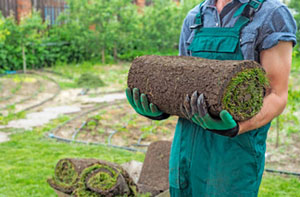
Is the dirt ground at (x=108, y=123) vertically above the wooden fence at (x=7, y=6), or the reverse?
the wooden fence at (x=7, y=6)

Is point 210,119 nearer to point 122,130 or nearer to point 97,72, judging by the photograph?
point 122,130

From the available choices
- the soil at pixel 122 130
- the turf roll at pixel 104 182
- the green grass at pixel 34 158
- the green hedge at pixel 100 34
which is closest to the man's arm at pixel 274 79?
the turf roll at pixel 104 182

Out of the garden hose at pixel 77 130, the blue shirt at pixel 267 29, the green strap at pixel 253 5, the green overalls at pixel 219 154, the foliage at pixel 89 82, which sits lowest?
the foliage at pixel 89 82

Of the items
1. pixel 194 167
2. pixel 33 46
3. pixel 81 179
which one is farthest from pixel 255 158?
pixel 33 46

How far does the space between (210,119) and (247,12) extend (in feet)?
1.88

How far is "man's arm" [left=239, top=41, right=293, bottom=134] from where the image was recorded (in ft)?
6.25

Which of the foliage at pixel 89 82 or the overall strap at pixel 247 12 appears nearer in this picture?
the overall strap at pixel 247 12

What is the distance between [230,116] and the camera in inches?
70.3

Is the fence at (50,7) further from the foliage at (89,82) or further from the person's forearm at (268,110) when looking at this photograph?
the person's forearm at (268,110)

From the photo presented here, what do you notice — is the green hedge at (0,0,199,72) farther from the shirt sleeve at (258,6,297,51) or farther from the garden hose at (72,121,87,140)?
the shirt sleeve at (258,6,297,51)

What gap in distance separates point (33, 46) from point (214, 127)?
12.6 m

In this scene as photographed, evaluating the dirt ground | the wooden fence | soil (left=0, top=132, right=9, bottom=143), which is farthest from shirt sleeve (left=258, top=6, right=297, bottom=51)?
the wooden fence

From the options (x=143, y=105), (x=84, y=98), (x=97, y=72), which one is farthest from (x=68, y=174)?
(x=97, y=72)

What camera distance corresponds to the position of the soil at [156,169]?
12.6 feet
